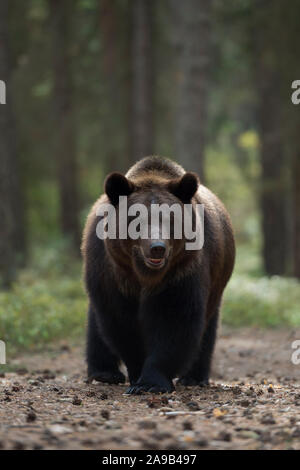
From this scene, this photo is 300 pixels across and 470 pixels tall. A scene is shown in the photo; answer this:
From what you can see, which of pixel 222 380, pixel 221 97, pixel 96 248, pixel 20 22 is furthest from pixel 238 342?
pixel 221 97

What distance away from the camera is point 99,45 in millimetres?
23516

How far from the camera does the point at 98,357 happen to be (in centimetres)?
768

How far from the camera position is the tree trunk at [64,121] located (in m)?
22.5

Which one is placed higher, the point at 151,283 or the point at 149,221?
the point at 149,221

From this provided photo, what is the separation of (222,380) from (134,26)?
13686mm

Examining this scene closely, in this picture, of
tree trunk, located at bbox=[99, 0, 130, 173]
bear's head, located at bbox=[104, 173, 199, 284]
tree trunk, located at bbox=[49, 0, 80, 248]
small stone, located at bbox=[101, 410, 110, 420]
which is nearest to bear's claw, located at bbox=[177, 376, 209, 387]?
bear's head, located at bbox=[104, 173, 199, 284]

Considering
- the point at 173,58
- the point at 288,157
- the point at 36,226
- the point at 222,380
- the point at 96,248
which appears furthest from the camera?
the point at 36,226

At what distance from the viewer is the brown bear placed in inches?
250

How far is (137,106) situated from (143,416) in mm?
15821

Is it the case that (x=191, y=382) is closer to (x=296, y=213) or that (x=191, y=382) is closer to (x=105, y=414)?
(x=105, y=414)

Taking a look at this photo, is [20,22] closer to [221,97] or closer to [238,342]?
[221,97]

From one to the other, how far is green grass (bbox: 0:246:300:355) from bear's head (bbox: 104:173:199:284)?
4426 mm

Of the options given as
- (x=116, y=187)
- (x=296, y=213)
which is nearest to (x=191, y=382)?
(x=116, y=187)

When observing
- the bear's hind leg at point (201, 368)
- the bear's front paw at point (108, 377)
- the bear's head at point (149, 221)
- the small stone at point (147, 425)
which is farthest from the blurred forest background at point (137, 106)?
the small stone at point (147, 425)
